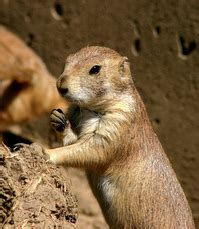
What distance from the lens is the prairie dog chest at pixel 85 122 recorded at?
20.0ft

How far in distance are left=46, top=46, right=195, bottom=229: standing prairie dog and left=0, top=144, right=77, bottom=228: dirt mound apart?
263 millimetres

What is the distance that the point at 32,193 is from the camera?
216 inches

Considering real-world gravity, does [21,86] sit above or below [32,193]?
above

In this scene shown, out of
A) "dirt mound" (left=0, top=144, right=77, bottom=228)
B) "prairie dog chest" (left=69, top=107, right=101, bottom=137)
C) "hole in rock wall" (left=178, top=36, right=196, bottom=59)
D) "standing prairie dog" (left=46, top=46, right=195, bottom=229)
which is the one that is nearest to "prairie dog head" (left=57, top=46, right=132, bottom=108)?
"standing prairie dog" (left=46, top=46, right=195, bottom=229)

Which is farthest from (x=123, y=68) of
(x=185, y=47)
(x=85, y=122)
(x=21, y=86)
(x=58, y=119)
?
(x=21, y=86)

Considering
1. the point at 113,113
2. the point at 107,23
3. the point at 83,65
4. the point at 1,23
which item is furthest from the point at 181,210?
the point at 1,23

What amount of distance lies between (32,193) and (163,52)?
3688 millimetres

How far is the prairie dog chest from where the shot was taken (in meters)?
6.11

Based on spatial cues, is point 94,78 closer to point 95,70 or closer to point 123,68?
point 95,70

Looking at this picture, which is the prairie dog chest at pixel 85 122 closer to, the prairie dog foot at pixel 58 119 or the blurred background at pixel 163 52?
the prairie dog foot at pixel 58 119

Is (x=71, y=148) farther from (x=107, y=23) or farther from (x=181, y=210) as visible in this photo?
(x=107, y=23)

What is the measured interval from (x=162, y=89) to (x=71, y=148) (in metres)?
3.14

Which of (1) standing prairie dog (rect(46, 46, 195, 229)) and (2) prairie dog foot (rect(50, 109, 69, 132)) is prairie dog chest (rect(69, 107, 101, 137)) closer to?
(1) standing prairie dog (rect(46, 46, 195, 229))

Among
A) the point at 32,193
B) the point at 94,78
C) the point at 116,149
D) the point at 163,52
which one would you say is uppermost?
the point at 163,52
